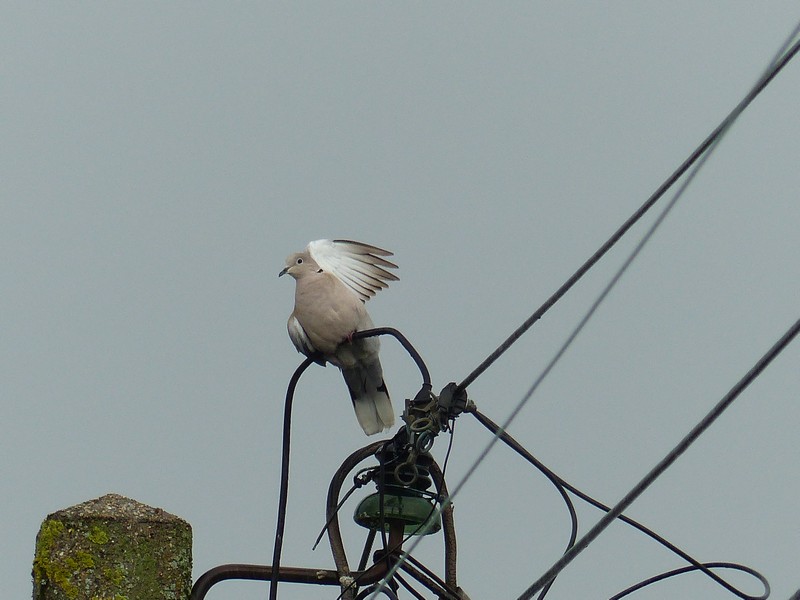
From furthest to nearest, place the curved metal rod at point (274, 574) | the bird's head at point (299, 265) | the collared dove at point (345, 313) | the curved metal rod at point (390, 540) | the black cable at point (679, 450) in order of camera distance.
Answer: the bird's head at point (299, 265)
the collared dove at point (345, 313)
the curved metal rod at point (390, 540)
the curved metal rod at point (274, 574)
the black cable at point (679, 450)

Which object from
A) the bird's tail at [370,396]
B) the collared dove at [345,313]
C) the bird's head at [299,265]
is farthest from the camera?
the bird's head at [299,265]

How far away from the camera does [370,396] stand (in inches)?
218

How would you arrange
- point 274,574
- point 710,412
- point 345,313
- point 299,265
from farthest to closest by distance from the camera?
point 299,265
point 345,313
point 274,574
point 710,412

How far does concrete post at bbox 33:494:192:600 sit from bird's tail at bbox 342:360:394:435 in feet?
6.82

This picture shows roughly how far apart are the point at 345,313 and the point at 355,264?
0.83 meters

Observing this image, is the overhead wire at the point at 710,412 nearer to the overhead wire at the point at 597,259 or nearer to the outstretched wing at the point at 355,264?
the overhead wire at the point at 597,259

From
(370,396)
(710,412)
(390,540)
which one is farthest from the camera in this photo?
(370,396)

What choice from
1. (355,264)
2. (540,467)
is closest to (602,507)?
(540,467)

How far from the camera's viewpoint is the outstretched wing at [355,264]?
5855 mm

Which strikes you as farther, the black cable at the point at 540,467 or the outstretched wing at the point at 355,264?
the outstretched wing at the point at 355,264

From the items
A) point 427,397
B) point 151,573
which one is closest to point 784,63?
point 427,397

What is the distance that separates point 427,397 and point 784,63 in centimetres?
154

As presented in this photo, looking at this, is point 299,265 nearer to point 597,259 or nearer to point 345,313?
point 345,313

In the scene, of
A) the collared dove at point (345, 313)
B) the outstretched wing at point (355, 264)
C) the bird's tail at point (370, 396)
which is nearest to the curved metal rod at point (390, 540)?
the collared dove at point (345, 313)
